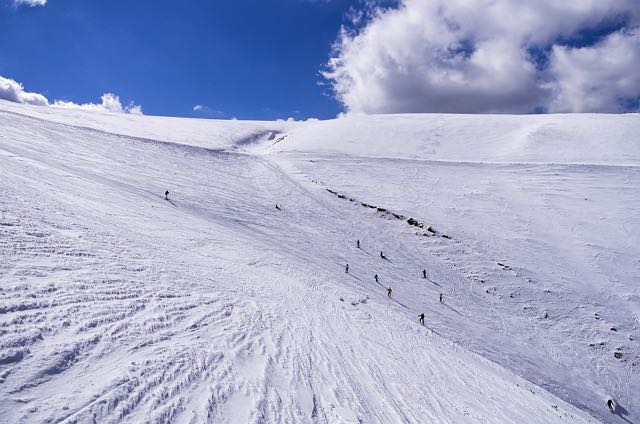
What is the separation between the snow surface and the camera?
7.78 metres

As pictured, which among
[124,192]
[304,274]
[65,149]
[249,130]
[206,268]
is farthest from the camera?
[249,130]

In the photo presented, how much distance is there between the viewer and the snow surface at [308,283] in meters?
7.78

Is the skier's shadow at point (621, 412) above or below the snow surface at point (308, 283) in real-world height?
below

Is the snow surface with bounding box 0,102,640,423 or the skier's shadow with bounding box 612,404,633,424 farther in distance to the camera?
the skier's shadow with bounding box 612,404,633,424

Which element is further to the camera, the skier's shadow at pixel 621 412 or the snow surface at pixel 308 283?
the skier's shadow at pixel 621 412

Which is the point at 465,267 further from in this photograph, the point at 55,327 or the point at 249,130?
the point at 249,130

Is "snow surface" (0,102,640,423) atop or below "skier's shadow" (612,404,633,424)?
atop

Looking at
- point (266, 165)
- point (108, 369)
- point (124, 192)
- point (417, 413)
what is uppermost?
point (266, 165)

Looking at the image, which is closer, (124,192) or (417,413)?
(417,413)

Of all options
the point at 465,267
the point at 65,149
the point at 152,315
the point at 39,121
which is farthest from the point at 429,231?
the point at 39,121

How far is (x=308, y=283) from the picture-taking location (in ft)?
63.2

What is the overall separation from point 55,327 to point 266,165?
42.0 m

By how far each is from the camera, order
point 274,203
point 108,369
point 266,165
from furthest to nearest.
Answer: point 266,165, point 274,203, point 108,369

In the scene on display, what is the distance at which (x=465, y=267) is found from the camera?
1152 inches
